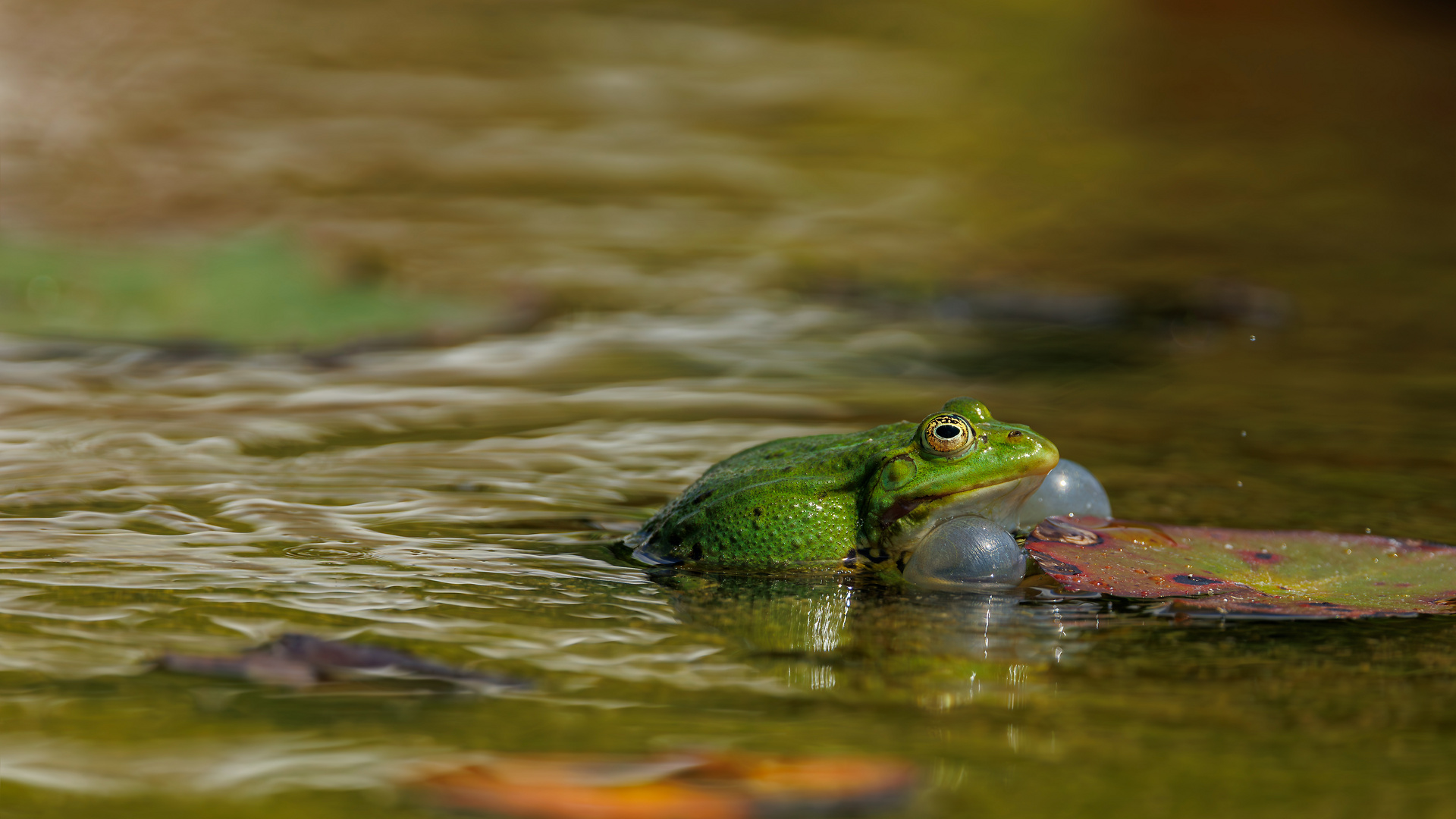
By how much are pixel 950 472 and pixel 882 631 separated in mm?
537

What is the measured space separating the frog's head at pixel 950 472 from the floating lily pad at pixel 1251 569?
0.17 m

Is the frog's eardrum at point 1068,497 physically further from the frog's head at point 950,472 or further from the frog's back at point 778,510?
the frog's back at point 778,510

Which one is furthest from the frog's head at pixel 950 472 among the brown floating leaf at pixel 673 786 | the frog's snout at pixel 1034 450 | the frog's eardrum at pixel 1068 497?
the brown floating leaf at pixel 673 786

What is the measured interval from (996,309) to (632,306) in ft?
5.92

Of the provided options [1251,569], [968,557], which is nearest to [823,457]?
[968,557]

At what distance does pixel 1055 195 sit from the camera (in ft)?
35.0

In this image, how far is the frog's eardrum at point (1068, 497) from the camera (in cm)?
350

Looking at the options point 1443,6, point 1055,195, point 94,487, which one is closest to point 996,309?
point 1055,195

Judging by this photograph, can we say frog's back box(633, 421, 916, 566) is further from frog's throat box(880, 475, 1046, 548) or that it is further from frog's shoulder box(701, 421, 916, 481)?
frog's throat box(880, 475, 1046, 548)

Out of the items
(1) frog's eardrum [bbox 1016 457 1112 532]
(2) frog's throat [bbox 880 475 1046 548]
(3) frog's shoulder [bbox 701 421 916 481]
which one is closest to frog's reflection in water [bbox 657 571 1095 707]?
(2) frog's throat [bbox 880 475 1046 548]

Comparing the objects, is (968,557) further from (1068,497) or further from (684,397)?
(684,397)

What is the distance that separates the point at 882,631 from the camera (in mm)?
2924

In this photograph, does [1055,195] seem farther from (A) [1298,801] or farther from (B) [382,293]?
(A) [1298,801]

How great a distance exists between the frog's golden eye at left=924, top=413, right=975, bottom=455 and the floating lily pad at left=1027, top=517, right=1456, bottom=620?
279 mm
